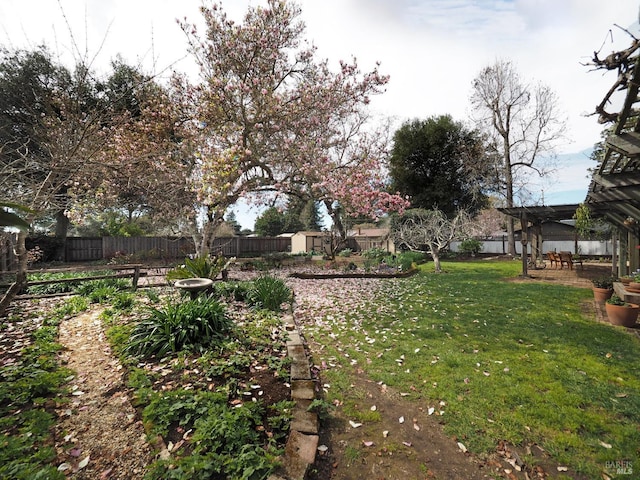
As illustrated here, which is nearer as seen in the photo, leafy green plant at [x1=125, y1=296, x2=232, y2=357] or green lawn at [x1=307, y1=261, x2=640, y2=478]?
green lawn at [x1=307, y1=261, x2=640, y2=478]

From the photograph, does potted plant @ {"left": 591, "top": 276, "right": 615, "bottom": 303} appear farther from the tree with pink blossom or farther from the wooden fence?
the wooden fence

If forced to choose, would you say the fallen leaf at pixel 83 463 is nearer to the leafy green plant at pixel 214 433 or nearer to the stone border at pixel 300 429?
the leafy green plant at pixel 214 433

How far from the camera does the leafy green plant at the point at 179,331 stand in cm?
364

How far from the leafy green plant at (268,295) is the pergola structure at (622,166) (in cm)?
553

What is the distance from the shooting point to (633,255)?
8625mm

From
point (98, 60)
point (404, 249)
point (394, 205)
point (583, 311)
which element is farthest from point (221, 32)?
point (404, 249)

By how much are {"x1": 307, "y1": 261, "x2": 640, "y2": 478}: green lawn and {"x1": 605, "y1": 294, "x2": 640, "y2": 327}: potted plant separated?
0.72ft

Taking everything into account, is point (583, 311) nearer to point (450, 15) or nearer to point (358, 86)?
point (450, 15)

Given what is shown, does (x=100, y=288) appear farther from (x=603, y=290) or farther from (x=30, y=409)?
(x=603, y=290)

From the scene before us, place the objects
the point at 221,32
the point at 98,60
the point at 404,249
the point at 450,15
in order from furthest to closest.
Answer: the point at 404,249 → the point at 221,32 → the point at 98,60 → the point at 450,15

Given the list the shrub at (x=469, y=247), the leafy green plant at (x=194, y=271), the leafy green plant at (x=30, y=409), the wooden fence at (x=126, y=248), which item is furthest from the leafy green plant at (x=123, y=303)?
the shrub at (x=469, y=247)

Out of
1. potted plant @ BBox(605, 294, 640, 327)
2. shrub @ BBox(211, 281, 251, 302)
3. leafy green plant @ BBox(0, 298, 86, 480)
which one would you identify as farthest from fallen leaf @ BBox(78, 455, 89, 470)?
potted plant @ BBox(605, 294, 640, 327)

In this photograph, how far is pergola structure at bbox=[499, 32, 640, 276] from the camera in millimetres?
2922

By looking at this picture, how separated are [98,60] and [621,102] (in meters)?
6.92
